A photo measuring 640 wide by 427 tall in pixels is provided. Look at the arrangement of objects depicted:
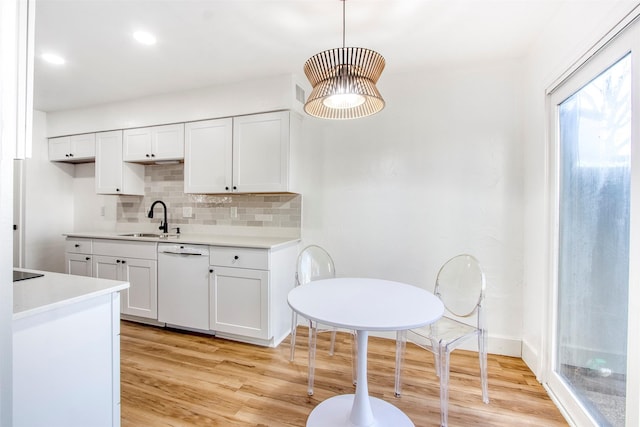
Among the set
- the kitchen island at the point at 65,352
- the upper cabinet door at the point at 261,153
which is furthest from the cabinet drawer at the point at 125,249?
the kitchen island at the point at 65,352

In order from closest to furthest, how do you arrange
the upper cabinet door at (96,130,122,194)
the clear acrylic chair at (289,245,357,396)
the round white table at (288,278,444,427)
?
1. the round white table at (288,278,444,427)
2. the clear acrylic chair at (289,245,357,396)
3. the upper cabinet door at (96,130,122,194)

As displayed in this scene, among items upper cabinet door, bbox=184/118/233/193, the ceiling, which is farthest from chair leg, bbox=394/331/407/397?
the ceiling

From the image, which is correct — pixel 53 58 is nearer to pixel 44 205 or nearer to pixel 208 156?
pixel 208 156

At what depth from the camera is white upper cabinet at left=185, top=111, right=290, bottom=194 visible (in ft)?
8.44

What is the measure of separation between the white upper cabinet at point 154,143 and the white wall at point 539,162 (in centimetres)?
302

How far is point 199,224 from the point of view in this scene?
329 centimetres

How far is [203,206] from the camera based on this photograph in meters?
3.29

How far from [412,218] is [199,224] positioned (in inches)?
89.8

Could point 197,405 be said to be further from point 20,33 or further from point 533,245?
point 533,245

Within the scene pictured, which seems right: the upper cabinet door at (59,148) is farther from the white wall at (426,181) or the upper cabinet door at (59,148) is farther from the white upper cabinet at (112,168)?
the white wall at (426,181)

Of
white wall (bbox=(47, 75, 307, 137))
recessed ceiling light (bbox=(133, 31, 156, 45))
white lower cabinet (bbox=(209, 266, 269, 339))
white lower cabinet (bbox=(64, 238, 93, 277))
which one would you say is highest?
recessed ceiling light (bbox=(133, 31, 156, 45))

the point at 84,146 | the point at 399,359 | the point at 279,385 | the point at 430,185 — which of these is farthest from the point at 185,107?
the point at 399,359

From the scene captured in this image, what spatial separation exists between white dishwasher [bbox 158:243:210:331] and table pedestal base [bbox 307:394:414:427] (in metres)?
1.42

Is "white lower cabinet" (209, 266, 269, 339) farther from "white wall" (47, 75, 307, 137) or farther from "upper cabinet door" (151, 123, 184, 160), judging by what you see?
"white wall" (47, 75, 307, 137)
